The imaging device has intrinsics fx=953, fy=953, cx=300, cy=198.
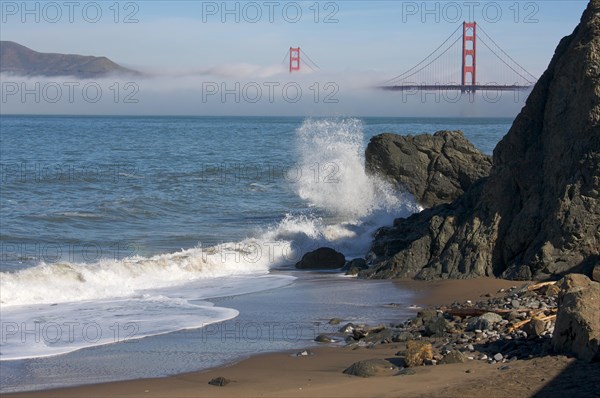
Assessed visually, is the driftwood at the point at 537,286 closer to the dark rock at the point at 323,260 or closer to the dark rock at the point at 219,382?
the dark rock at the point at 323,260

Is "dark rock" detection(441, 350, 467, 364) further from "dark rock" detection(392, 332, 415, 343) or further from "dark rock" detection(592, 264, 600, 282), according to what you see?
"dark rock" detection(592, 264, 600, 282)

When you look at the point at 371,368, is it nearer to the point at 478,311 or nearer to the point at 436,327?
the point at 436,327

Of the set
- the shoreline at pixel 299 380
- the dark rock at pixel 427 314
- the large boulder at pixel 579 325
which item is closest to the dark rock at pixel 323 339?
the shoreline at pixel 299 380

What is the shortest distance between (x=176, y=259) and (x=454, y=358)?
8.19 meters

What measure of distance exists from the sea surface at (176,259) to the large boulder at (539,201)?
109 cm

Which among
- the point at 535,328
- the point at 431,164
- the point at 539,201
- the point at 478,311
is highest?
the point at 431,164

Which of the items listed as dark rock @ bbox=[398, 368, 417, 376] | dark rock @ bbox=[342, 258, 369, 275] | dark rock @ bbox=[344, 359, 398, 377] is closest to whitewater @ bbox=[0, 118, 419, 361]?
dark rock @ bbox=[342, 258, 369, 275]

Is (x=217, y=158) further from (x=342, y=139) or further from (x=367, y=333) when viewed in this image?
(x=367, y=333)

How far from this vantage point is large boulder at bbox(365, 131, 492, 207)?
19.6 meters

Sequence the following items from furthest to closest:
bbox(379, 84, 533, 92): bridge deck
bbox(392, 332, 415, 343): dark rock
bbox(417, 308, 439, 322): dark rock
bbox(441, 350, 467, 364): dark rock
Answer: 1. bbox(379, 84, 533, 92): bridge deck
2. bbox(417, 308, 439, 322): dark rock
3. bbox(392, 332, 415, 343): dark rock
4. bbox(441, 350, 467, 364): dark rock

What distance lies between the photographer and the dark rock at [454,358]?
7738mm

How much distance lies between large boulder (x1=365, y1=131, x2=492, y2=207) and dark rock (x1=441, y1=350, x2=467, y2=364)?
1168cm

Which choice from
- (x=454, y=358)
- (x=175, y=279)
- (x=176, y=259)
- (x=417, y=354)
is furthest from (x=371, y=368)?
(x=176, y=259)

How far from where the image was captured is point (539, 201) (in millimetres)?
12359
